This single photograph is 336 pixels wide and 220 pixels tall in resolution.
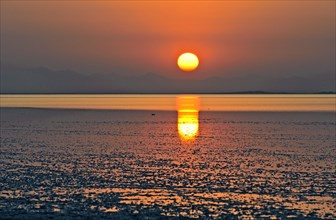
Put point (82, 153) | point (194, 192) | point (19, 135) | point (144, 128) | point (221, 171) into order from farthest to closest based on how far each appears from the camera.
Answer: point (144, 128) → point (19, 135) → point (82, 153) → point (221, 171) → point (194, 192)

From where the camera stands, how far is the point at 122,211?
27.4 metres

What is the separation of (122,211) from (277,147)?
34.8 m

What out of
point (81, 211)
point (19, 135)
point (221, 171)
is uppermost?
point (19, 135)

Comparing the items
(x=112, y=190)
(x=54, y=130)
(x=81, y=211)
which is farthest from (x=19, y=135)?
(x=81, y=211)

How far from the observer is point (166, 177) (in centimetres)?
3816

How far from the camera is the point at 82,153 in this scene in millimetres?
52469

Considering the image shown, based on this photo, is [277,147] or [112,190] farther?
[277,147]

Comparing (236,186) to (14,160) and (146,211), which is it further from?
(14,160)

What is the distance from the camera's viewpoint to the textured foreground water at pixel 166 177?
28.0 meters

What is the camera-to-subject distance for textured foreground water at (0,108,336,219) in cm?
2799

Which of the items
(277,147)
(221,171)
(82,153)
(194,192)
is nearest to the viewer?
(194,192)

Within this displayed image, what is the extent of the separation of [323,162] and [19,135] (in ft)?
140

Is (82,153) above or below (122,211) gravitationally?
above

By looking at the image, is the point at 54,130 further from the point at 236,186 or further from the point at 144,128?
the point at 236,186
